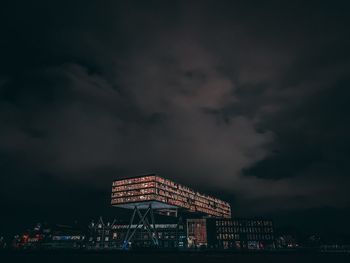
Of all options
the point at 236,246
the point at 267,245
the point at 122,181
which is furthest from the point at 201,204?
the point at 122,181

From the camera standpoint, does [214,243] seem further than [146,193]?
Yes

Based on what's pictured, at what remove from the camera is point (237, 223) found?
192000 mm

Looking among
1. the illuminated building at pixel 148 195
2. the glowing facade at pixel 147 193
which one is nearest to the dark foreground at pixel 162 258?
the glowing facade at pixel 147 193

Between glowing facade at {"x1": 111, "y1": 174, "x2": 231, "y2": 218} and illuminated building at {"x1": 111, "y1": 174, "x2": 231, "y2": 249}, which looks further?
illuminated building at {"x1": 111, "y1": 174, "x2": 231, "y2": 249}

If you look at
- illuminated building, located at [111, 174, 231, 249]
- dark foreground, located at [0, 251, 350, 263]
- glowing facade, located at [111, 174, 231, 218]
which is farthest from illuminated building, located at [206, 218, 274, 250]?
dark foreground, located at [0, 251, 350, 263]

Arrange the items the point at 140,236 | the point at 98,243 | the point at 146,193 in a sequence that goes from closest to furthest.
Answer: the point at 146,193, the point at 140,236, the point at 98,243

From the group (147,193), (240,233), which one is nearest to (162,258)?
(147,193)

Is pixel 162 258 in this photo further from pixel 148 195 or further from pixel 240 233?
pixel 240 233

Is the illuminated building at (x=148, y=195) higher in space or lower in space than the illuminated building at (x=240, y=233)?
higher

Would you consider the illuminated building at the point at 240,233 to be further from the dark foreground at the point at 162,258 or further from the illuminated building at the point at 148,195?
the dark foreground at the point at 162,258

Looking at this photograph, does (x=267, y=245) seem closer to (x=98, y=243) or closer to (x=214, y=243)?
(x=214, y=243)

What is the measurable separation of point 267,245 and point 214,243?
34.1 metres

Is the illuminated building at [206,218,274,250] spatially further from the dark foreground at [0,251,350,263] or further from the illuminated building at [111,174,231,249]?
the dark foreground at [0,251,350,263]

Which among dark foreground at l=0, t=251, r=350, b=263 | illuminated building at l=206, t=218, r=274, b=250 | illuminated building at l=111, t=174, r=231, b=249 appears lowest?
dark foreground at l=0, t=251, r=350, b=263
